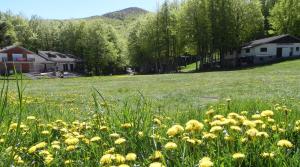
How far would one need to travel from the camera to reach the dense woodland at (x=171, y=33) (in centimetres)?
7575

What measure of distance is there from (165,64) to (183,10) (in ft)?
66.2

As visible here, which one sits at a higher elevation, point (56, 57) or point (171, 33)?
point (171, 33)

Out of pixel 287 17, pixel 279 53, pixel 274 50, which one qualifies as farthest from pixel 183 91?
pixel 287 17

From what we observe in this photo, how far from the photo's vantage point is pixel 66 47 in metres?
116

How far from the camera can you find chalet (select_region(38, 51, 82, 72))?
336 ft

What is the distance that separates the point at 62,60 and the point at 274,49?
5611 cm

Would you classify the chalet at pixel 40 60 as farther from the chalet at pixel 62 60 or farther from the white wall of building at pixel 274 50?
the white wall of building at pixel 274 50

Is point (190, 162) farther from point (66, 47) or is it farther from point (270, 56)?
point (66, 47)

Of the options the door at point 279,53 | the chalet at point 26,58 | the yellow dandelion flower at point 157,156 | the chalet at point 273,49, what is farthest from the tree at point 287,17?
the yellow dandelion flower at point 157,156

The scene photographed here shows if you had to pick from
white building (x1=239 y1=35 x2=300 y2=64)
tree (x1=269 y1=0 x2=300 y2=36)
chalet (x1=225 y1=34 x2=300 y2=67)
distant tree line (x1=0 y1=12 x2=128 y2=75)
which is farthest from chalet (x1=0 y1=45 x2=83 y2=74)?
tree (x1=269 y1=0 x2=300 y2=36)

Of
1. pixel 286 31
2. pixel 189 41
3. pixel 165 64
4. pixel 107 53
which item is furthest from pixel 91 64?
pixel 286 31

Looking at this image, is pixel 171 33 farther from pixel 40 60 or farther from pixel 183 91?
pixel 183 91

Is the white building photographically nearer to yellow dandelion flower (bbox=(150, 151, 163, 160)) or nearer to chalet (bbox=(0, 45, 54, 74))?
chalet (bbox=(0, 45, 54, 74))

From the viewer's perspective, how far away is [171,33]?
273ft
